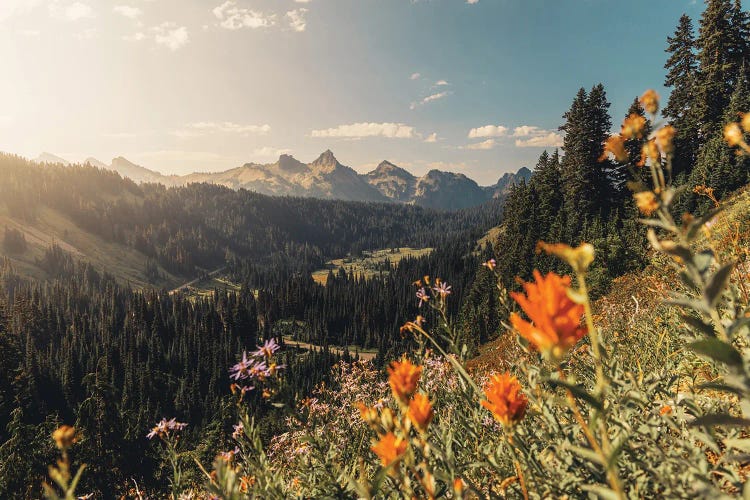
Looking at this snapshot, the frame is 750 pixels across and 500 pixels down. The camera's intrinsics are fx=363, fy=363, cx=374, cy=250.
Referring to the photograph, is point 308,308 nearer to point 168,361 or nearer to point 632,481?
point 168,361

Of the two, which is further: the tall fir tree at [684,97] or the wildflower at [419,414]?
the tall fir tree at [684,97]

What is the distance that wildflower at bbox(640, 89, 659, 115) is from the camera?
1.50 metres

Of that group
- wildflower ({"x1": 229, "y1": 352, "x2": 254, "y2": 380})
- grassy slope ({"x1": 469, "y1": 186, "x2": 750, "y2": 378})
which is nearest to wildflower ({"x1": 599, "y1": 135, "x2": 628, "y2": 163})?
grassy slope ({"x1": 469, "y1": 186, "x2": 750, "y2": 378})

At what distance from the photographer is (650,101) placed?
155 cm

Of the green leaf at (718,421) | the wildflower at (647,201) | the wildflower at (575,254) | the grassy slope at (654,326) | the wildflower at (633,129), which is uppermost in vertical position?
the wildflower at (633,129)

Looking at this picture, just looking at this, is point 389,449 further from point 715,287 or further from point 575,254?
point 715,287

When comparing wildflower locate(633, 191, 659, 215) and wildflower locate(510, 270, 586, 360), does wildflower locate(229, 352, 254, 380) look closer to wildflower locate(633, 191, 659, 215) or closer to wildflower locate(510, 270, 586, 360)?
wildflower locate(510, 270, 586, 360)

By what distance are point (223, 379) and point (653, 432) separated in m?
108

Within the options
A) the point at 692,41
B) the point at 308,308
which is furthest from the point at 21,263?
the point at 692,41

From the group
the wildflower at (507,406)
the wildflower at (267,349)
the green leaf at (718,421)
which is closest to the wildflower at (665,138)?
the green leaf at (718,421)

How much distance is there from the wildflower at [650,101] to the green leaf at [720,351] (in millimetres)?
970

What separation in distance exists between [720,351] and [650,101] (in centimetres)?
110

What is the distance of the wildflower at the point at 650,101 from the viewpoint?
4.92 feet

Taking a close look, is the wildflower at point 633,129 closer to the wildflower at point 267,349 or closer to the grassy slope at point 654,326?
the grassy slope at point 654,326
